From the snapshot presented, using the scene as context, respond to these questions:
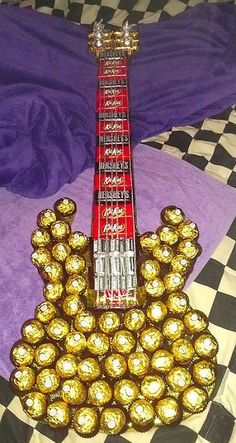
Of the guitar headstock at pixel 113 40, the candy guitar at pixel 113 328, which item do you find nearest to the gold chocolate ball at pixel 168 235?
the candy guitar at pixel 113 328

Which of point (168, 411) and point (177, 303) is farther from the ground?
point (177, 303)

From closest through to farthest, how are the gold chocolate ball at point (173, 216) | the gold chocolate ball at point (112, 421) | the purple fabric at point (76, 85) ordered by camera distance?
A: the gold chocolate ball at point (112, 421) < the gold chocolate ball at point (173, 216) < the purple fabric at point (76, 85)

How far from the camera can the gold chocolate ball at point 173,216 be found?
939 millimetres

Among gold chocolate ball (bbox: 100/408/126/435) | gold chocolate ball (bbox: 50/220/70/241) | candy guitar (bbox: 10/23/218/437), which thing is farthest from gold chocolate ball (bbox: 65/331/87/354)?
gold chocolate ball (bbox: 50/220/70/241)

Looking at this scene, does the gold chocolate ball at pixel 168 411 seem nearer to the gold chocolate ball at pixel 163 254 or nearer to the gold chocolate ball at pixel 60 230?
the gold chocolate ball at pixel 163 254

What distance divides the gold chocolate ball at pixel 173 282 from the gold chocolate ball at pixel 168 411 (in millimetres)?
193

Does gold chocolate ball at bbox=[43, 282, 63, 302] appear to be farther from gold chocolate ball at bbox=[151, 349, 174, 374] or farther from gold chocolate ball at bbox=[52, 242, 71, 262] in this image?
gold chocolate ball at bbox=[151, 349, 174, 374]

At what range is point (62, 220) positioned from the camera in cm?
97

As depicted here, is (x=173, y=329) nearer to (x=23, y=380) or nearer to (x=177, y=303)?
(x=177, y=303)

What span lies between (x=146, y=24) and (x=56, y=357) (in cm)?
104

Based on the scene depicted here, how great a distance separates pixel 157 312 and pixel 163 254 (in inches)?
4.5

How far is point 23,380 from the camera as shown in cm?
78

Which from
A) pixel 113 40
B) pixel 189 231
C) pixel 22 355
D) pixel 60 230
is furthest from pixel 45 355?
pixel 113 40

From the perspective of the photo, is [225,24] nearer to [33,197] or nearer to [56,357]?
[33,197]
